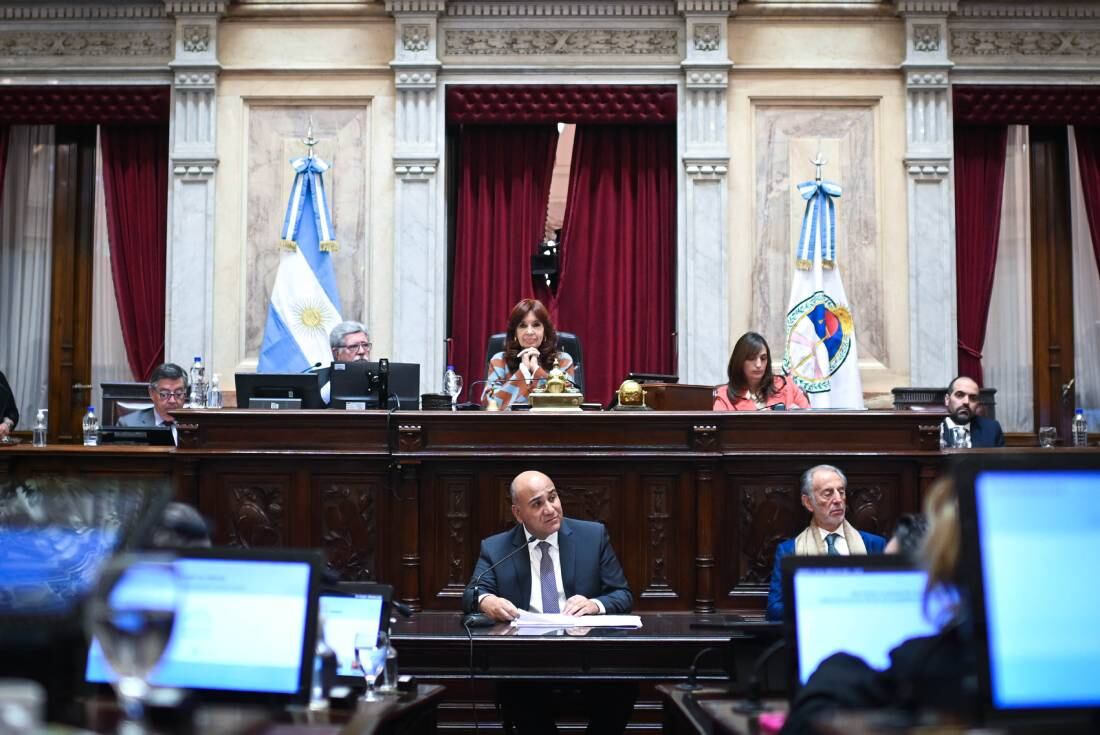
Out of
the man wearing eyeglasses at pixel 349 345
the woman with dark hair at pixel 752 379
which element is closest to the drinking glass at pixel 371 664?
the woman with dark hair at pixel 752 379

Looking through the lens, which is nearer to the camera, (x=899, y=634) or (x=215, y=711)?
(x=215, y=711)

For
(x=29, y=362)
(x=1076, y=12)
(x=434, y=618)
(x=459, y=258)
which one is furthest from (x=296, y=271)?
(x=1076, y=12)

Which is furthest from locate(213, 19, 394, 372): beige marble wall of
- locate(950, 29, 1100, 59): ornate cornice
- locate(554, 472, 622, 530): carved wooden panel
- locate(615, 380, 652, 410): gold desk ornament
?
locate(950, 29, 1100, 59): ornate cornice

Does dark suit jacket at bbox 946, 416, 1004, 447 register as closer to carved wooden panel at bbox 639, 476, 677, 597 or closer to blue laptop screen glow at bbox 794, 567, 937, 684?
carved wooden panel at bbox 639, 476, 677, 597

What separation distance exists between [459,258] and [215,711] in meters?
7.35

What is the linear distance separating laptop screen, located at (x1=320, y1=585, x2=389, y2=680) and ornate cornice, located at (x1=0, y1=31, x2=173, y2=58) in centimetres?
694

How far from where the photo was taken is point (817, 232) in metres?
8.58

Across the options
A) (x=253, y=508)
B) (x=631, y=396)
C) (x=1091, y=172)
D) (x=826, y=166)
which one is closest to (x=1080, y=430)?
(x=1091, y=172)

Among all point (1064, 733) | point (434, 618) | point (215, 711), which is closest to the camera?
point (1064, 733)

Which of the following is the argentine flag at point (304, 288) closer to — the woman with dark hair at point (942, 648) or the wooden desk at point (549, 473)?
the wooden desk at point (549, 473)

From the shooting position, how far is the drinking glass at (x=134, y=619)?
1.51 m

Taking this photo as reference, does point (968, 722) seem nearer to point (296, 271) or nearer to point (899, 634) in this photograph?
point (899, 634)

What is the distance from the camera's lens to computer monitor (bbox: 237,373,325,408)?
20.3 ft

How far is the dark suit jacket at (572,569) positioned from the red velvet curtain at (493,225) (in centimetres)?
445
